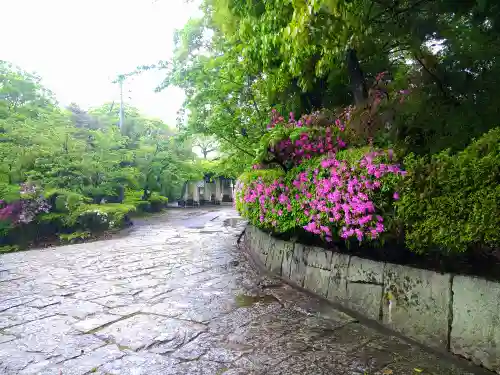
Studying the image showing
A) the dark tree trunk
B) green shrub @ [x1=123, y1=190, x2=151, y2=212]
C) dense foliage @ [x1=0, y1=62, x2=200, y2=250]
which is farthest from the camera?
green shrub @ [x1=123, y1=190, x2=151, y2=212]

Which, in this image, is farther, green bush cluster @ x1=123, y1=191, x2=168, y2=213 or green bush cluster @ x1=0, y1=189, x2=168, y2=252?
green bush cluster @ x1=123, y1=191, x2=168, y2=213

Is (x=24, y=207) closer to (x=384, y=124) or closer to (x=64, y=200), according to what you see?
(x=64, y=200)

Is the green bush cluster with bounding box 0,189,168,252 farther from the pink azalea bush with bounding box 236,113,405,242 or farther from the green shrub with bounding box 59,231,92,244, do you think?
the pink azalea bush with bounding box 236,113,405,242

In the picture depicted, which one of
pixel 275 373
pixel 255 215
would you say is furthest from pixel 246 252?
pixel 275 373

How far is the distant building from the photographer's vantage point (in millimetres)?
25823

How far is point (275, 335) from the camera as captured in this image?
129 inches

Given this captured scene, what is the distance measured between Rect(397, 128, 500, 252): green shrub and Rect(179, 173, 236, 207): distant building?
75.3ft

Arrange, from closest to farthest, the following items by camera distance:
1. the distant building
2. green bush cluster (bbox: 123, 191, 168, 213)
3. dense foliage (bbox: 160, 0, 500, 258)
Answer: dense foliage (bbox: 160, 0, 500, 258) < green bush cluster (bbox: 123, 191, 168, 213) < the distant building

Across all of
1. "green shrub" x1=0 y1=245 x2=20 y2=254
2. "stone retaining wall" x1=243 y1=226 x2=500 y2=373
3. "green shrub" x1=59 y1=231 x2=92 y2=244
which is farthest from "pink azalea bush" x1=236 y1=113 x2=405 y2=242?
"green shrub" x1=0 y1=245 x2=20 y2=254

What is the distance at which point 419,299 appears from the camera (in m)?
3.01

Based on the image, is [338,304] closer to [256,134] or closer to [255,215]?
[255,215]

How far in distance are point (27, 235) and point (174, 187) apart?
11060 millimetres

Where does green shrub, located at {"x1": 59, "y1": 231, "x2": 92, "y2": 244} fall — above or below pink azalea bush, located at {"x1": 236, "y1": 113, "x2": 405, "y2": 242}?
below

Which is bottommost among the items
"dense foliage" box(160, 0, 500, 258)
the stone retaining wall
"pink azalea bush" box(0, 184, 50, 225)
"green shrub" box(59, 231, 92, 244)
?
"green shrub" box(59, 231, 92, 244)
